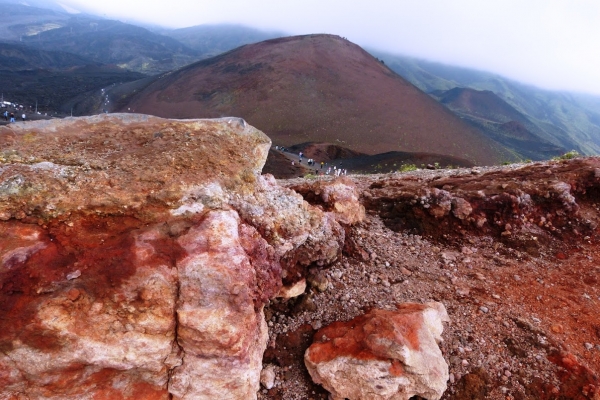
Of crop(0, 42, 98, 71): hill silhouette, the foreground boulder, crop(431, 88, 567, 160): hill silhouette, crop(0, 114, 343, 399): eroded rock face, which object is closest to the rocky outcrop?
the foreground boulder

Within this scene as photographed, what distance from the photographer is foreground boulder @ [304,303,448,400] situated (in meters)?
3.55

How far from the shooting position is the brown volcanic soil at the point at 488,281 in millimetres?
3973

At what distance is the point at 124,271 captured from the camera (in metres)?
3.11

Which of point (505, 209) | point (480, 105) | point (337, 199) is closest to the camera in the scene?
point (337, 199)

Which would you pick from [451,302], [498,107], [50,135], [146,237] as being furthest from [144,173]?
[498,107]

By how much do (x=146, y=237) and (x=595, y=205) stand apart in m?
7.76

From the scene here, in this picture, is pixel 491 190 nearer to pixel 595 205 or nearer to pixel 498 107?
pixel 595 205

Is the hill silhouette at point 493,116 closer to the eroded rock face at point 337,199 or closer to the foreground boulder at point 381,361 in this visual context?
the eroded rock face at point 337,199

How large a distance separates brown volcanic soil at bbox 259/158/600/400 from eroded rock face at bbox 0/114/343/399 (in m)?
0.82

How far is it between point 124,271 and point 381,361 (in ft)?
8.47

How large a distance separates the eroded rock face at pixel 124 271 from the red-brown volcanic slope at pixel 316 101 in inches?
1495

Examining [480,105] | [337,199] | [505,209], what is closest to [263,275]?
[337,199]

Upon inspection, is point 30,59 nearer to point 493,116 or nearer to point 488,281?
point 488,281

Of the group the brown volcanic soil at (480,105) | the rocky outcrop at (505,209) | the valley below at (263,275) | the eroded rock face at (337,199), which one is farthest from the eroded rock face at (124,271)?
the brown volcanic soil at (480,105)
